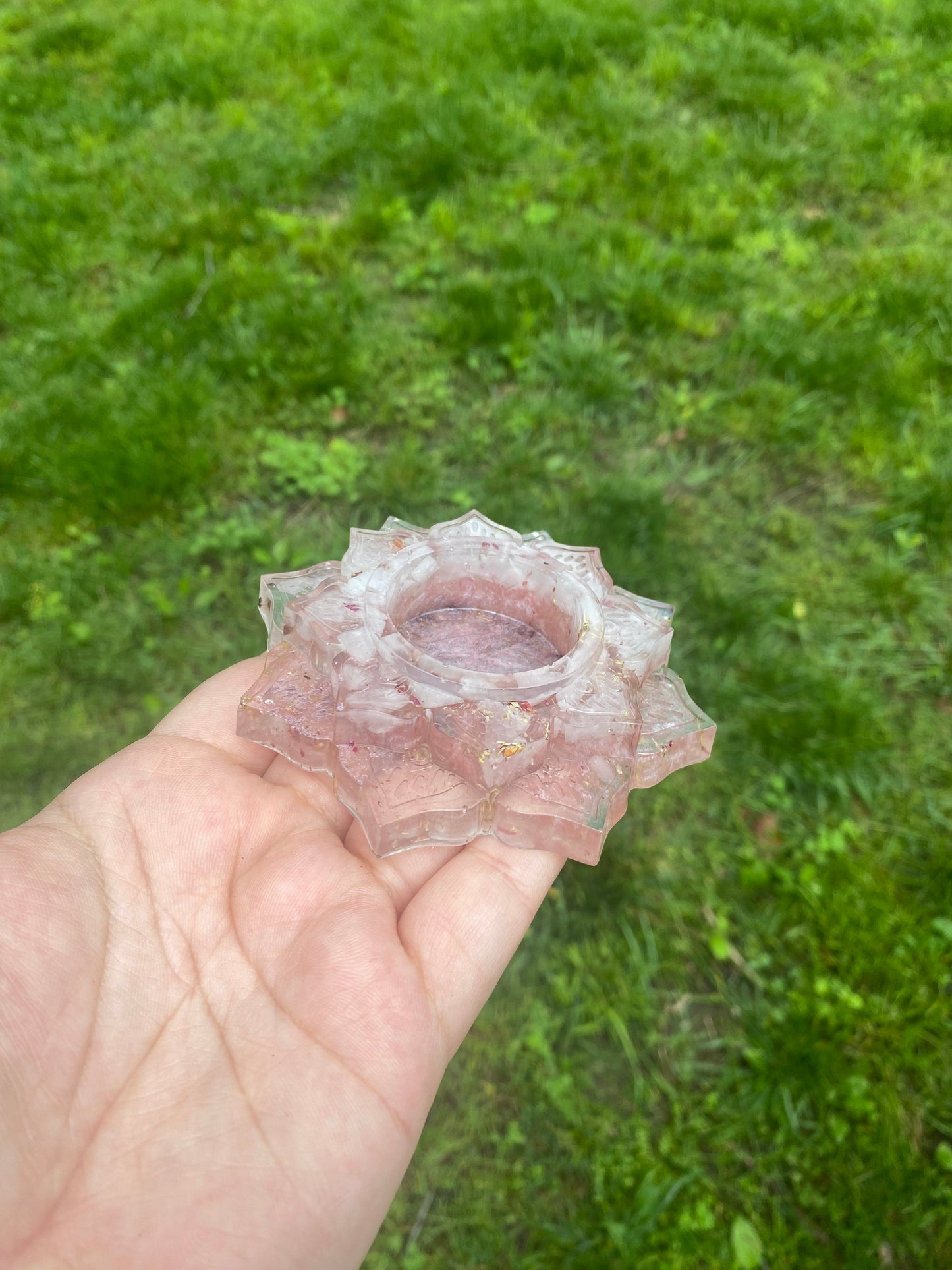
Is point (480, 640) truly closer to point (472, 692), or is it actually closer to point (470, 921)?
point (472, 692)

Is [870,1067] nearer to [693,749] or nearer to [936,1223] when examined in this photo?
[936,1223]

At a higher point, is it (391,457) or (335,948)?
(335,948)

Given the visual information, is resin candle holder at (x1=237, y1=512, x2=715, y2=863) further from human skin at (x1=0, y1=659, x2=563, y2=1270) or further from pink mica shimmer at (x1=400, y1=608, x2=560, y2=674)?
human skin at (x1=0, y1=659, x2=563, y2=1270)

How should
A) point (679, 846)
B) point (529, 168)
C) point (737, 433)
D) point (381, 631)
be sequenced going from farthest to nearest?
point (529, 168)
point (737, 433)
point (679, 846)
point (381, 631)

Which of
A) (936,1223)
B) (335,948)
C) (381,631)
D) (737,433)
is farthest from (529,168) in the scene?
(936,1223)

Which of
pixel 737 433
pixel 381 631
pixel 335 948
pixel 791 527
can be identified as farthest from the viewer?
pixel 737 433

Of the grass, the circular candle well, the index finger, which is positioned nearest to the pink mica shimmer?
the circular candle well

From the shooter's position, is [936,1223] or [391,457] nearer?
[936,1223]
